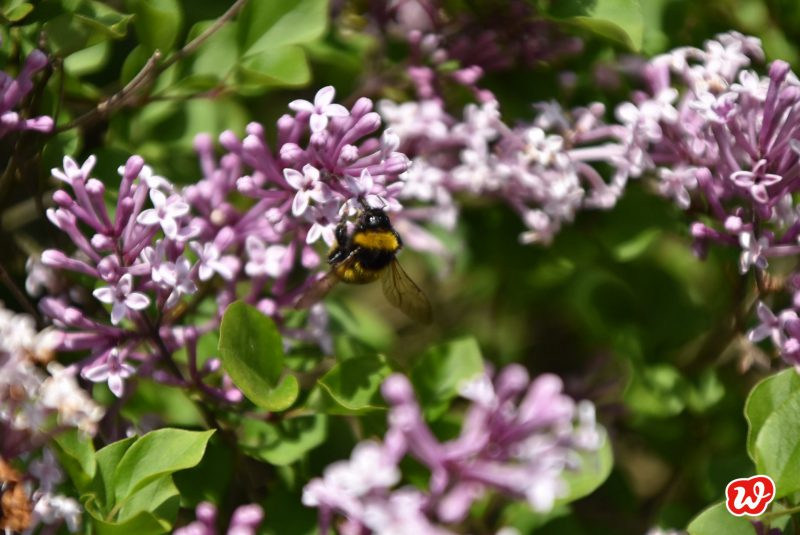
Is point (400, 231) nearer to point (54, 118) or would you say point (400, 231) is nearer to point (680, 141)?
point (680, 141)

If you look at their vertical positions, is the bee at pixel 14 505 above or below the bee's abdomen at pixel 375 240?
above

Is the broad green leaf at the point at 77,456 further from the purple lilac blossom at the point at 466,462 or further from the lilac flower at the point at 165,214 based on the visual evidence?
the purple lilac blossom at the point at 466,462

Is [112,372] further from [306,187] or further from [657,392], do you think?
[657,392]

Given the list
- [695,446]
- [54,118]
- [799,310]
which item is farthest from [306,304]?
[695,446]

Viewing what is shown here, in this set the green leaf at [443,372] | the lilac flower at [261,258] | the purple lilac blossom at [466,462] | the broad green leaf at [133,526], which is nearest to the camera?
the purple lilac blossom at [466,462]

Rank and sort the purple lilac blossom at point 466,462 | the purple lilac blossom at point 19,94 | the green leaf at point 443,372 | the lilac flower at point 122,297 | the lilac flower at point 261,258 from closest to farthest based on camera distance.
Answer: the purple lilac blossom at point 466,462 → the lilac flower at point 122,297 → the purple lilac blossom at point 19,94 → the lilac flower at point 261,258 → the green leaf at point 443,372

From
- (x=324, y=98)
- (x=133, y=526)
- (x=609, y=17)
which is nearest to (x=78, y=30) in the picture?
(x=324, y=98)

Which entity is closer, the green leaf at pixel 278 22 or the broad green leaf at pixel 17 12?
the broad green leaf at pixel 17 12

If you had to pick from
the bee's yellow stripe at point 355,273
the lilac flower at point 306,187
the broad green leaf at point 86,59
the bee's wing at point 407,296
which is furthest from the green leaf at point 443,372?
the broad green leaf at point 86,59
